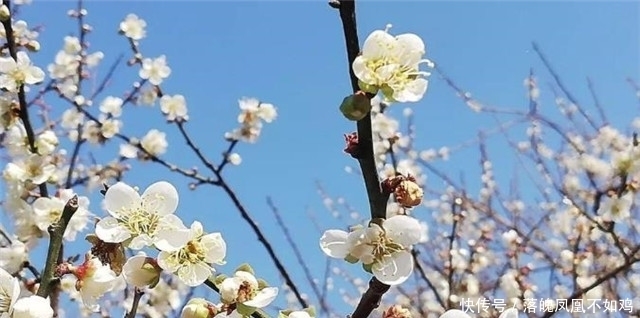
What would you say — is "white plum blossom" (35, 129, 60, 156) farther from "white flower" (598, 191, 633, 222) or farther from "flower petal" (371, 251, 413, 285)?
"white flower" (598, 191, 633, 222)

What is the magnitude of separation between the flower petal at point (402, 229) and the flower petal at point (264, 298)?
21 cm

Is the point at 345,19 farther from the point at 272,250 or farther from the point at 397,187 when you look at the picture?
the point at 272,250

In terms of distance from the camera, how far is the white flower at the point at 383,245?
1211mm

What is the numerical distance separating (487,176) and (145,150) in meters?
3.06

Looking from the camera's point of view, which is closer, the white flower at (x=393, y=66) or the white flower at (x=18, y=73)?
the white flower at (x=393, y=66)

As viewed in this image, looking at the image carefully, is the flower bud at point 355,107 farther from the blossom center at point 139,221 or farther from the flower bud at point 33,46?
the flower bud at point 33,46

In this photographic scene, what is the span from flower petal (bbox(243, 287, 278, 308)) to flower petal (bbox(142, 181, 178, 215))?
271 millimetres

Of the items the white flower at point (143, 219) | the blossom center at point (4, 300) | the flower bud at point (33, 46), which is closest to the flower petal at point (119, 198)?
the white flower at point (143, 219)

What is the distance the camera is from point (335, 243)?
49.5 inches

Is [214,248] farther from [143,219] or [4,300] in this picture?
[4,300]

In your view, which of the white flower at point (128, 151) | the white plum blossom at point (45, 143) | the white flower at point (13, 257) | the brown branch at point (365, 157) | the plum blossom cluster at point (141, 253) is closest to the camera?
the brown branch at point (365, 157)

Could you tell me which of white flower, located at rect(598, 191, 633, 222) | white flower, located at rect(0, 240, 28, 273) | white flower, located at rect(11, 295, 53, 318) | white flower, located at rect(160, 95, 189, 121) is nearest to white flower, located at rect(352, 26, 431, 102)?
white flower, located at rect(11, 295, 53, 318)

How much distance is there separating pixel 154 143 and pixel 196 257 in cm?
302

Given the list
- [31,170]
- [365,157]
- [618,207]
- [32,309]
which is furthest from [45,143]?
[618,207]
